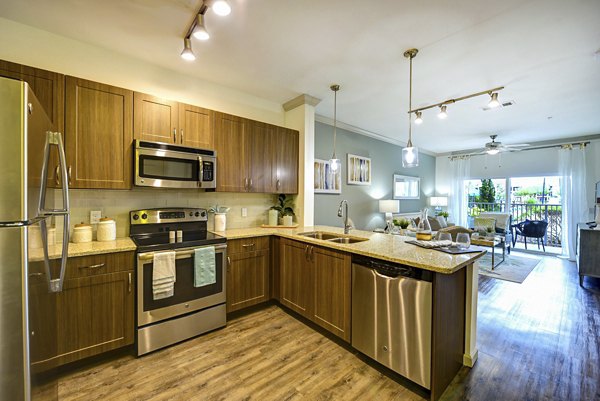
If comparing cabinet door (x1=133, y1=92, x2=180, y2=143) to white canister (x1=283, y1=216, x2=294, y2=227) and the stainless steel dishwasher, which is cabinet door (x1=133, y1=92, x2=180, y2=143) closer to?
white canister (x1=283, y1=216, x2=294, y2=227)

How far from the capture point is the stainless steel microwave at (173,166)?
2.32 metres

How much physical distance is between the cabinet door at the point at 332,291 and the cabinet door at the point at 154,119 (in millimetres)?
1885

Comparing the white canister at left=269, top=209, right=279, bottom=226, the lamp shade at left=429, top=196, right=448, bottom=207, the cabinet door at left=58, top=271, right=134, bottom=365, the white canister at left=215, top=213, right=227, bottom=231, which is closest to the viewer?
the cabinet door at left=58, top=271, right=134, bottom=365

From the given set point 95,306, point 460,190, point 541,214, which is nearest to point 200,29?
point 95,306

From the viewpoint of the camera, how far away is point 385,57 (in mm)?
2490

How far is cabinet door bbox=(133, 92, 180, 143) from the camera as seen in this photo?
236cm

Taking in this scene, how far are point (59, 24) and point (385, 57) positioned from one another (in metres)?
2.88

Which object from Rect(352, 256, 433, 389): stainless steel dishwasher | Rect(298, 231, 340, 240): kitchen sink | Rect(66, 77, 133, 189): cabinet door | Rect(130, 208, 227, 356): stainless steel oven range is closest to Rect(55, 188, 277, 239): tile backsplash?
Rect(130, 208, 227, 356): stainless steel oven range

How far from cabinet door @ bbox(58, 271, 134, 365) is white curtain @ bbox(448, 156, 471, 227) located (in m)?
7.83

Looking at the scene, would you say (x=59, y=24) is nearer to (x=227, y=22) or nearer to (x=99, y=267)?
(x=227, y=22)

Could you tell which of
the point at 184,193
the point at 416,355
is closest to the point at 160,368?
the point at 184,193

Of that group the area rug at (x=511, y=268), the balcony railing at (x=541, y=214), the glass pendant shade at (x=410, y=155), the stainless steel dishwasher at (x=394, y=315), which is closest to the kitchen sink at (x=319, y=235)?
the stainless steel dishwasher at (x=394, y=315)

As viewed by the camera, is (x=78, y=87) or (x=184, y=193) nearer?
(x=78, y=87)

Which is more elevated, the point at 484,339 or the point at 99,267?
the point at 99,267
